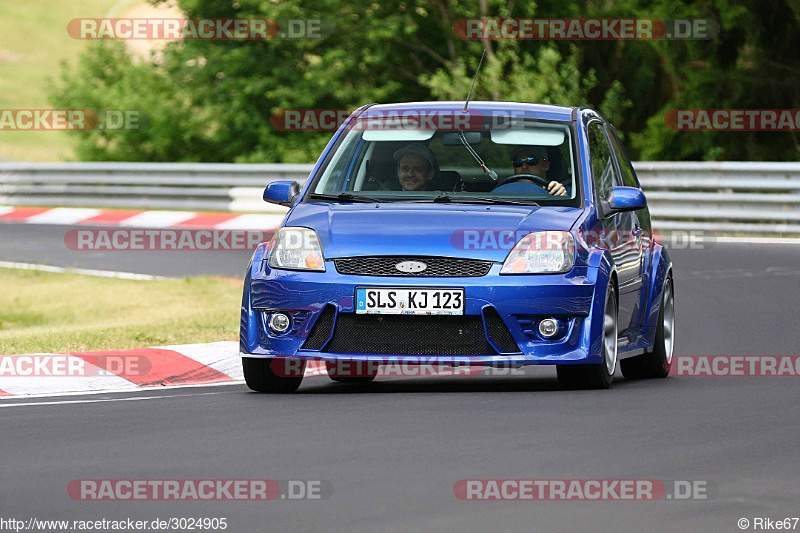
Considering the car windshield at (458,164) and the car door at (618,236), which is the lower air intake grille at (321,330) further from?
the car door at (618,236)

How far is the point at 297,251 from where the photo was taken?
9594 millimetres

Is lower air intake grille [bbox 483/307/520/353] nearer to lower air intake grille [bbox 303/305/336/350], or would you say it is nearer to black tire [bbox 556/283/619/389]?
black tire [bbox 556/283/619/389]

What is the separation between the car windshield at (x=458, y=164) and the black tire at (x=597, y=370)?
2.45ft

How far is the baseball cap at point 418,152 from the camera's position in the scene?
34.1 feet

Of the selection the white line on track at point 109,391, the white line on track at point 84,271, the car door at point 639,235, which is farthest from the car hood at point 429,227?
the white line on track at point 84,271

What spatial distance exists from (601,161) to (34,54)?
4089 inches

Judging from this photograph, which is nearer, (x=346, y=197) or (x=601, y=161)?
(x=346, y=197)

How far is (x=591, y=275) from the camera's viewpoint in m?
9.50

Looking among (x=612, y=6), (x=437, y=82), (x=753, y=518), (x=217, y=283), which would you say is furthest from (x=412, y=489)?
(x=612, y=6)
